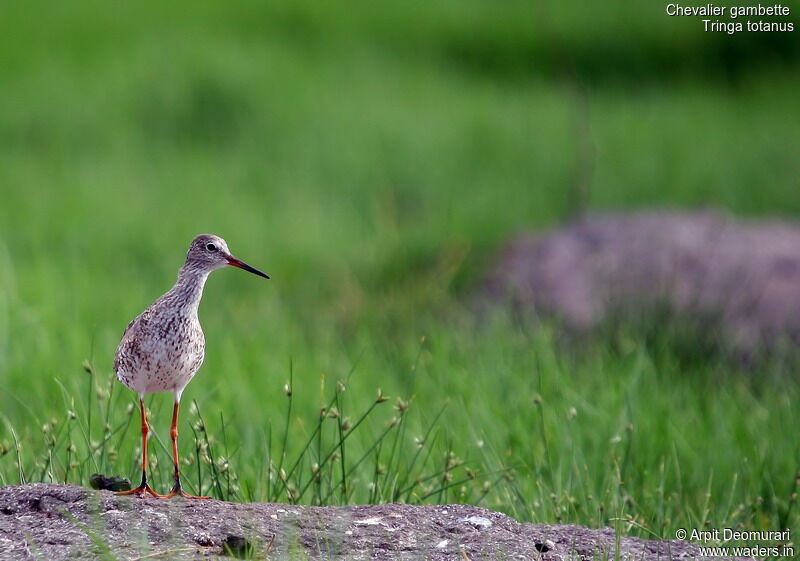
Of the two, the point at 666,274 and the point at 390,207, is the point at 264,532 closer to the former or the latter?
the point at 666,274

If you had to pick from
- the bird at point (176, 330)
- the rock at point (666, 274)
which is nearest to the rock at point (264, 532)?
the bird at point (176, 330)

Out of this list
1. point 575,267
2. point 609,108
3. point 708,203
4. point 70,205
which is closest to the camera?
point 575,267

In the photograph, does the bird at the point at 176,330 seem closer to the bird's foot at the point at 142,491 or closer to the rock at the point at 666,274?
the bird's foot at the point at 142,491

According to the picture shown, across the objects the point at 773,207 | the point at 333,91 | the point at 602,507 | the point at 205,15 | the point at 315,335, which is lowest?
the point at 602,507

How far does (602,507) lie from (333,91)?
1011 centimetres

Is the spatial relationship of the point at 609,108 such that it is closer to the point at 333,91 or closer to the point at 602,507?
the point at 333,91

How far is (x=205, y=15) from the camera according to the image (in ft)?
49.7

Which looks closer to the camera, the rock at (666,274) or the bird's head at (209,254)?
the bird's head at (209,254)

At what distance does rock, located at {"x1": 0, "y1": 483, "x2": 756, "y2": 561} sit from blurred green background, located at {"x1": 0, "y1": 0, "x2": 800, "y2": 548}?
0.44 meters

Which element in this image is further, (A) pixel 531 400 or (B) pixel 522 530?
(A) pixel 531 400

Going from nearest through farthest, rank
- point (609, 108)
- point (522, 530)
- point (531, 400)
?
point (522, 530)
point (531, 400)
point (609, 108)

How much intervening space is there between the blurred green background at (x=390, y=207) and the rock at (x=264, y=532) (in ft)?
1.44

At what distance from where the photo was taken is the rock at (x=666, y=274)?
23.3 ft

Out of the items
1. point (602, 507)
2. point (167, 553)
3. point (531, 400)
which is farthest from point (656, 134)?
point (167, 553)
